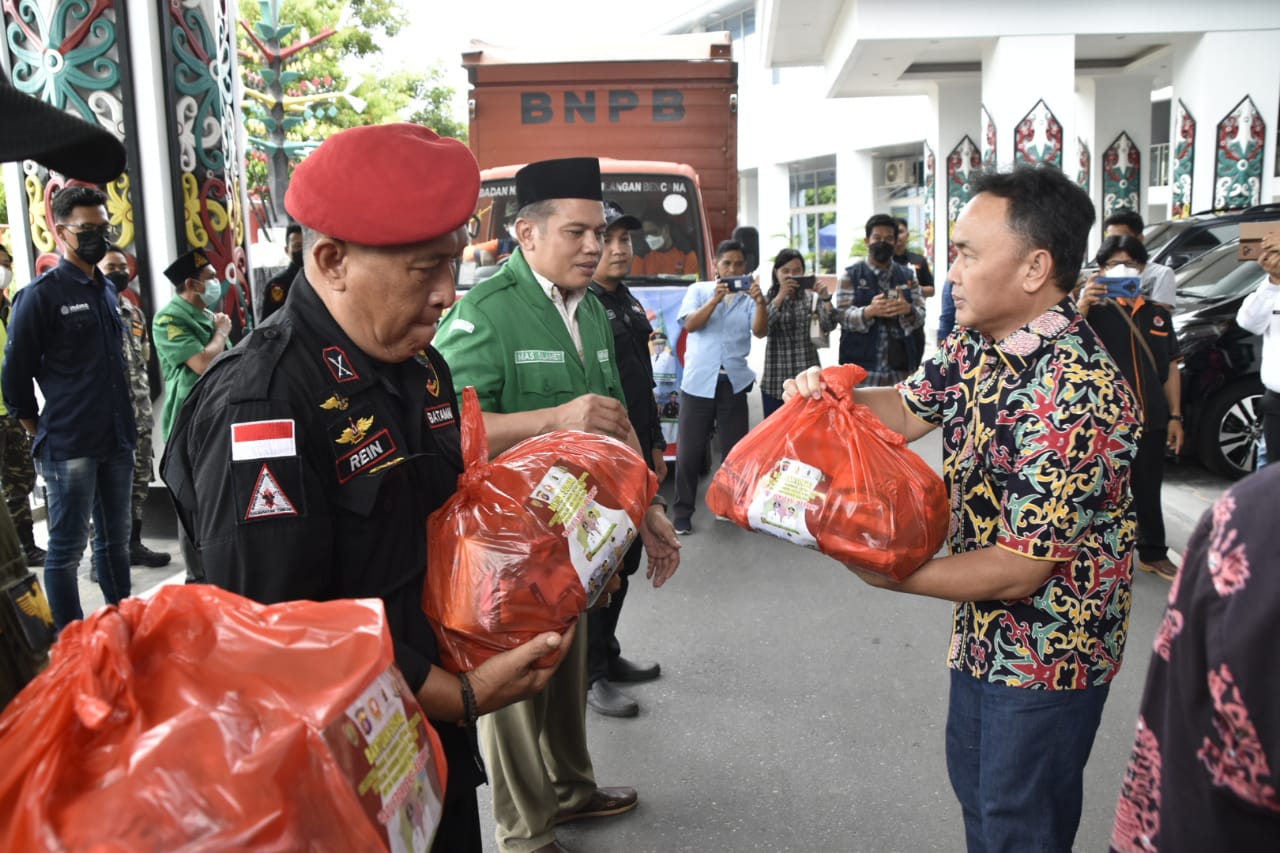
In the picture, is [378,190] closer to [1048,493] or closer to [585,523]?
[585,523]

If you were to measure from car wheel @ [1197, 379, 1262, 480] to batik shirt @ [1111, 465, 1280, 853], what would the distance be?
7065 millimetres

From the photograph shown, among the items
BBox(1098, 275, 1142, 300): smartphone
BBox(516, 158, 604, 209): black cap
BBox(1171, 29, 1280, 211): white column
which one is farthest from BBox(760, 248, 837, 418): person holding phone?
BBox(1171, 29, 1280, 211): white column

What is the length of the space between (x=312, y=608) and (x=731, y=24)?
38815 millimetres

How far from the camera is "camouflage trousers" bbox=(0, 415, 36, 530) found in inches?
217

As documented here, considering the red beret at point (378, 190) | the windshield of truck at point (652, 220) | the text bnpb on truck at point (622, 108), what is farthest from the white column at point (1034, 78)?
the red beret at point (378, 190)

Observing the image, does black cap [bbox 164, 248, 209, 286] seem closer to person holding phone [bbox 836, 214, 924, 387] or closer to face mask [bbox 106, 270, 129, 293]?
face mask [bbox 106, 270, 129, 293]

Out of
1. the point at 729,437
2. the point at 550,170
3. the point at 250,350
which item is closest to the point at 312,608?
the point at 250,350

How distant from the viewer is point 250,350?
1.68 metres

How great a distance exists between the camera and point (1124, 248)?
19.5 ft

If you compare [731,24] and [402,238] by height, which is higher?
[731,24]

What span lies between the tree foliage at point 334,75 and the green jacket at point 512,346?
21727mm

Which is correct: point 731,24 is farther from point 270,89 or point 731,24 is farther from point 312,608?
point 312,608

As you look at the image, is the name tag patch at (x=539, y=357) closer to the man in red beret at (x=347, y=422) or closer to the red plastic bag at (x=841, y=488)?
the red plastic bag at (x=841, y=488)

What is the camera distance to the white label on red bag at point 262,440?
1.55 m
